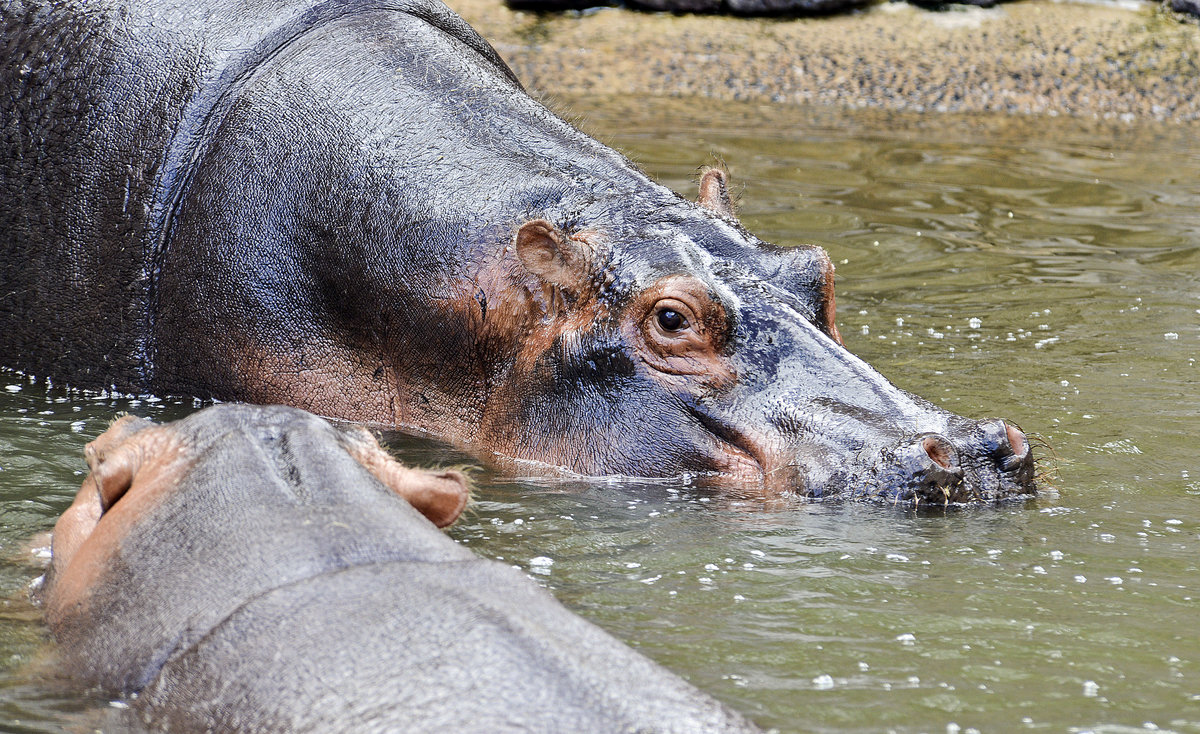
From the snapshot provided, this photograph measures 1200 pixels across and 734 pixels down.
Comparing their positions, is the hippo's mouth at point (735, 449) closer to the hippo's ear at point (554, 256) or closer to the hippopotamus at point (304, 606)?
the hippo's ear at point (554, 256)

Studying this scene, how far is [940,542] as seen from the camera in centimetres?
442

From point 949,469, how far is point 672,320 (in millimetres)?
1003

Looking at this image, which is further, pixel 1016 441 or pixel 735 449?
pixel 735 449

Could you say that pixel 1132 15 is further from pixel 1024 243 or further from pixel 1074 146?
pixel 1024 243

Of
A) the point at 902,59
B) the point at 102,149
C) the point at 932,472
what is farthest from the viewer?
the point at 902,59

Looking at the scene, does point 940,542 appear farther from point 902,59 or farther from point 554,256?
point 902,59

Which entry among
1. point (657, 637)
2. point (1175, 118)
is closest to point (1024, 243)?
point (1175, 118)

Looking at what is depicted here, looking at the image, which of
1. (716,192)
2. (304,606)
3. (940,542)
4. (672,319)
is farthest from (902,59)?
(304,606)

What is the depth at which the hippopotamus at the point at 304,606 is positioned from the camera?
2723 mm

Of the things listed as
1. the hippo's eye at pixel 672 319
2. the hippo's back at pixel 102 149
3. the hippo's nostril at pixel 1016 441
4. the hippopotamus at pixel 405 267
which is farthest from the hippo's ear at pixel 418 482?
the hippo's back at pixel 102 149

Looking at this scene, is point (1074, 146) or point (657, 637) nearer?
point (657, 637)

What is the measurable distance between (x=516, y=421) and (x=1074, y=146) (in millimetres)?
7450

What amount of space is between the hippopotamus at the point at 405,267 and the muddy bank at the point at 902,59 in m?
6.66

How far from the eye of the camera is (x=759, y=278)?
5211 mm
